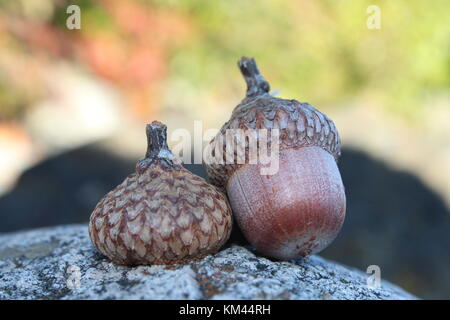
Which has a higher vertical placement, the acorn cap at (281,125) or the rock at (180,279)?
the acorn cap at (281,125)

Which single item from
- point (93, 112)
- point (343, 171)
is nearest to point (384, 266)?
point (343, 171)

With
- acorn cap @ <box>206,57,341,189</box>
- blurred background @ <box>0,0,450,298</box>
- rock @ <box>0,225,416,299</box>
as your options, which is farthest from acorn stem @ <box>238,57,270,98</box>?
blurred background @ <box>0,0,450,298</box>

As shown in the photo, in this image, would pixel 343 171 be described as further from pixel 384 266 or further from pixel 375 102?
pixel 375 102

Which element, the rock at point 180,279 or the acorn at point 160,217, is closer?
the rock at point 180,279

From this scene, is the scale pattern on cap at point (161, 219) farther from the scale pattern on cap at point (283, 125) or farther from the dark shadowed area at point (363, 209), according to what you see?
the dark shadowed area at point (363, 209)

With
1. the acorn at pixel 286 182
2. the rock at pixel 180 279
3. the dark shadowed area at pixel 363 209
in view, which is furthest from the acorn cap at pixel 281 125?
the dark shadowed area at pixel 363 209

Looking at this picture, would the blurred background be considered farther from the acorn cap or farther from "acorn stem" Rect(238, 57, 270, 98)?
the acorn cap

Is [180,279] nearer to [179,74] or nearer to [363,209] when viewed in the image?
[363,209]
